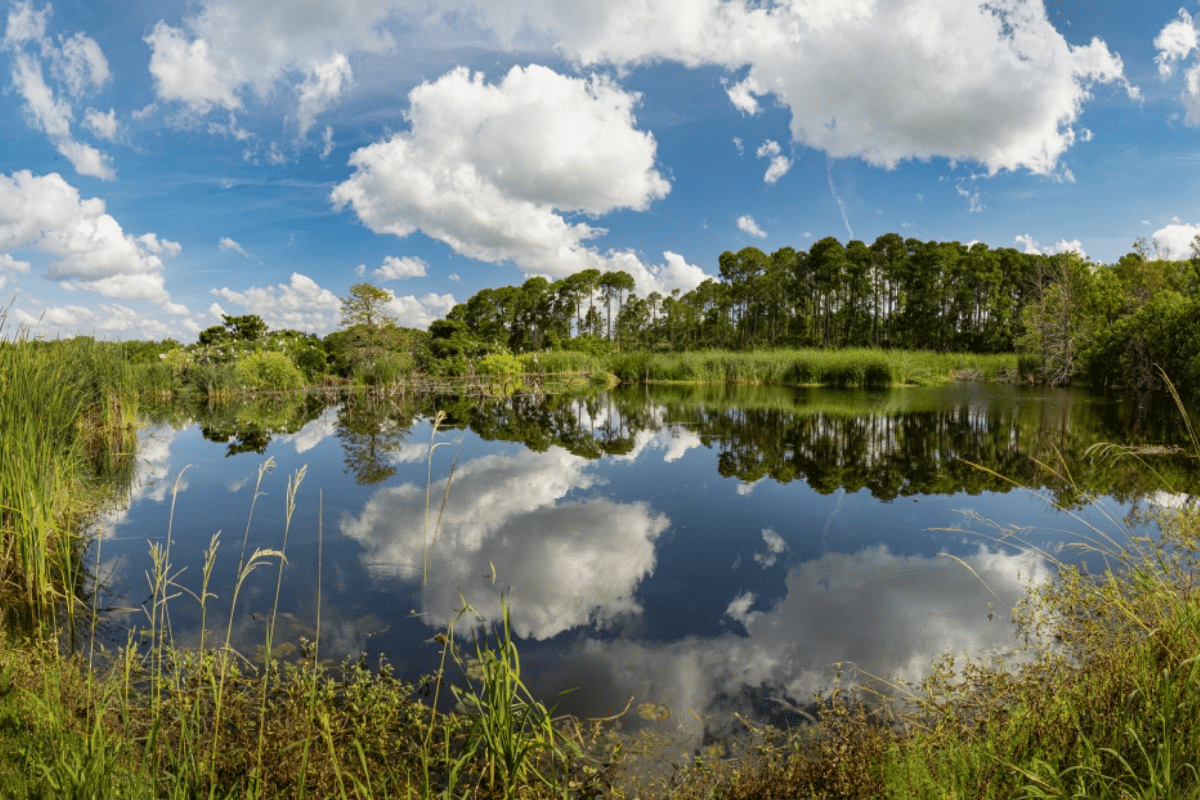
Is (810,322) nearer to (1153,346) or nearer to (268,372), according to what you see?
(1153,346)

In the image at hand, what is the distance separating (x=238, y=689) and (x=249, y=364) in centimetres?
2705

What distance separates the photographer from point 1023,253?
152ft

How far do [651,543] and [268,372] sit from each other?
26141 mm

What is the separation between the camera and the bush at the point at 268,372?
86.6ft

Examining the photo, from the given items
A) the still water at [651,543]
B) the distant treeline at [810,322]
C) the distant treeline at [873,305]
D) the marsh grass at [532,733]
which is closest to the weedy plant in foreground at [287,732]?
the marsh grass at [532,733]

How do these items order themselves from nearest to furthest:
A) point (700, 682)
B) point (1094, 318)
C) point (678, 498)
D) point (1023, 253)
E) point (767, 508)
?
point (700, 682) → point (767, 508) → point (678, 498) → point (1094, 318) → point (1023, 253)

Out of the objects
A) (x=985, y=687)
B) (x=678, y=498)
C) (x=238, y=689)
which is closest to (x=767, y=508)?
(x=678, y=498)

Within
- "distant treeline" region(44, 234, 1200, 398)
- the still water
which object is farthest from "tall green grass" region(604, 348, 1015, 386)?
the still water

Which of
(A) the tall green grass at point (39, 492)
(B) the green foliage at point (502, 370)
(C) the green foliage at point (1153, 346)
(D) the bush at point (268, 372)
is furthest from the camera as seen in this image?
(B) the green foliage at point (502, 370)

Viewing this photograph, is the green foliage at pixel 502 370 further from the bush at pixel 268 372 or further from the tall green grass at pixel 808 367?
the bush at pixel 268 372

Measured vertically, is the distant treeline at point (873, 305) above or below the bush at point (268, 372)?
above

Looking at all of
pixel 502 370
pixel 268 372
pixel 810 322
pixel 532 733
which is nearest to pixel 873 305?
pixel 810 322

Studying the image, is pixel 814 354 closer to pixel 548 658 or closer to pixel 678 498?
pixel 678 498

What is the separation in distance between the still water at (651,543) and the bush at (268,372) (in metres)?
13.6
